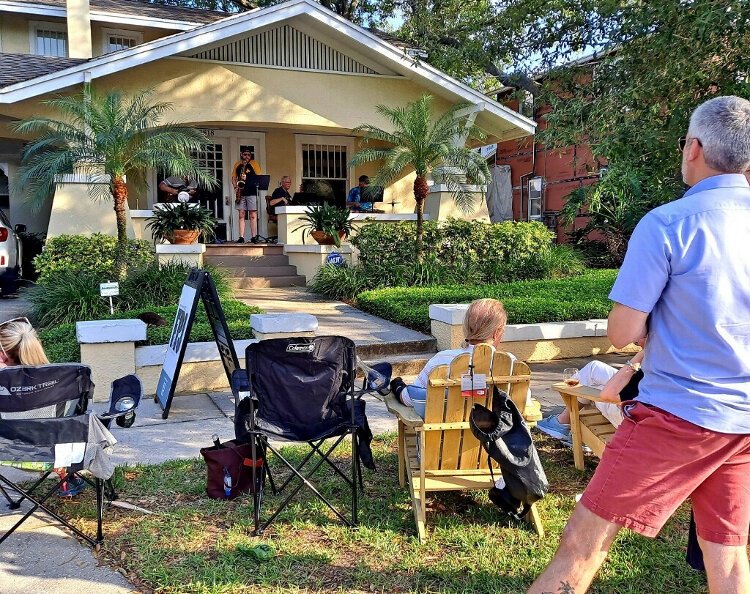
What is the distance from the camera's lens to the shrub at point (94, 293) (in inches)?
331

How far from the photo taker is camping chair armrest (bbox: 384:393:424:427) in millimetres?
3547

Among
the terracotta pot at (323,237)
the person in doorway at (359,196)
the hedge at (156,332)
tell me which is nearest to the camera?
the hedge at (156,332)

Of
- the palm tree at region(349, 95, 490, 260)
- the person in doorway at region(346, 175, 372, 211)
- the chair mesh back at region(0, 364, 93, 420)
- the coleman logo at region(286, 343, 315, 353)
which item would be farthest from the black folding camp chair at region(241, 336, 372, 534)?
the person in doorway at region(346, 175, 372, 211)

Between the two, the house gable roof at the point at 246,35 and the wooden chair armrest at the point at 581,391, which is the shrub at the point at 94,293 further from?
the wooden chair armrest at the point at 581,391

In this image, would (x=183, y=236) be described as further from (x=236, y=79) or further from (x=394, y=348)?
(x=394, y=348)

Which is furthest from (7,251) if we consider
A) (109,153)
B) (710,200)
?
(710,200)

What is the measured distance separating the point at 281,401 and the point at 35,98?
390 inches

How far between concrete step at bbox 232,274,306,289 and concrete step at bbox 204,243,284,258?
0.79m

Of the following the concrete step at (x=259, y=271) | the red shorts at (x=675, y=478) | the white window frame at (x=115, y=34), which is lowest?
the red shorts at (x=675, y=478)

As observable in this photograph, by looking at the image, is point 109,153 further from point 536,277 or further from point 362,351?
point 536,277

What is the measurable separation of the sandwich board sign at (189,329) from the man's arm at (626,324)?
3.61 metres

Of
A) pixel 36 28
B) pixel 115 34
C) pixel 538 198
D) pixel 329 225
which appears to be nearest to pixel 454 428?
pixel 329 225

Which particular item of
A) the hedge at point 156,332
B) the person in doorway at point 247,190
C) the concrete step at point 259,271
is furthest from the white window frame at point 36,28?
the hedge at point 156,332

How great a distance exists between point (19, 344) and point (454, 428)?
2.63m
